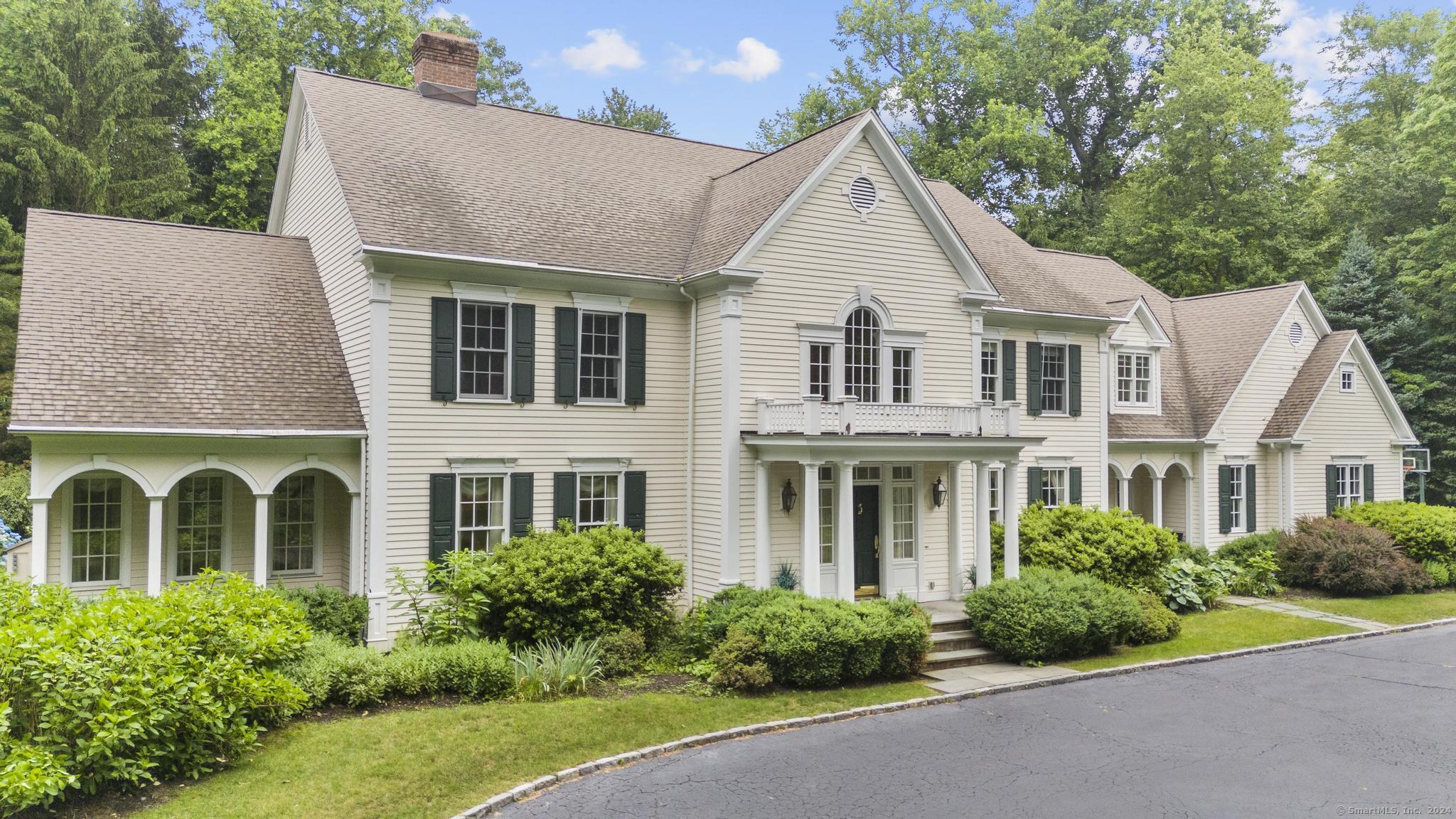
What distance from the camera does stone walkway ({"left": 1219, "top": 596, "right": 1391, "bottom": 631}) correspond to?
19922mm

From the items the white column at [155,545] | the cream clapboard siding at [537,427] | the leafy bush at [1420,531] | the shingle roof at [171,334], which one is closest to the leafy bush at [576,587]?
the cream clapboard siding at [537,427]

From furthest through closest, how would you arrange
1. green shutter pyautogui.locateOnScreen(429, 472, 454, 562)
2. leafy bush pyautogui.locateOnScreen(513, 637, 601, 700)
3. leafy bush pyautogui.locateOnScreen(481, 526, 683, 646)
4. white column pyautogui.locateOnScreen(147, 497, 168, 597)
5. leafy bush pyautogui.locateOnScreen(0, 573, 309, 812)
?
green shutter pyautogui.locateOnScreen(429, 472, 454, 562)
leafy bush pyautogui.locateOnScreen(481, 526, 683, 646)
white column pyautogui.locateOnScreen(147, 497, 168, 597)
leafy bush pyautogui.locateOnScreen(513, 637, 601, 700)
leafy bush pyautogui.locateOnScreen(0, 573, 309, 812)

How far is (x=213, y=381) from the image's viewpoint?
15273 millimetres

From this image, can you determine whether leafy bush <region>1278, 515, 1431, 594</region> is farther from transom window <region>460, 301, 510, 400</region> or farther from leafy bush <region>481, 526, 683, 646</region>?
transom window <region>460, 301, 510, 400</region>

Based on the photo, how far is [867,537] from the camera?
19109 millimetres

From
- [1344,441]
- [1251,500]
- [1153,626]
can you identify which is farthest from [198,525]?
[1344,441]

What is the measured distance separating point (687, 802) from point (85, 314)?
12.8m

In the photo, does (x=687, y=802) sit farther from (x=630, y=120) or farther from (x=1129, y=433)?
(x=630, y=120)

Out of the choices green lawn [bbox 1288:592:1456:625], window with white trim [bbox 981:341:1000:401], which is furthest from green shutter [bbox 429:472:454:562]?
green lawn [bbox 1288:592:1456:625]

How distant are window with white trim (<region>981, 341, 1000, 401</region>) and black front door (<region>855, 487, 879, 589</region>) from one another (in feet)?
16.3

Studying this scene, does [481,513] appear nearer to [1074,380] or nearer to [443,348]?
[443,348]

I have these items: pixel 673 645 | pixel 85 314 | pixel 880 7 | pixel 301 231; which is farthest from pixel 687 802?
pixel 880 7

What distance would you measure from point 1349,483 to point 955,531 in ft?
50.4

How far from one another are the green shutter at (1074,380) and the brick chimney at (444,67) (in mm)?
15572
